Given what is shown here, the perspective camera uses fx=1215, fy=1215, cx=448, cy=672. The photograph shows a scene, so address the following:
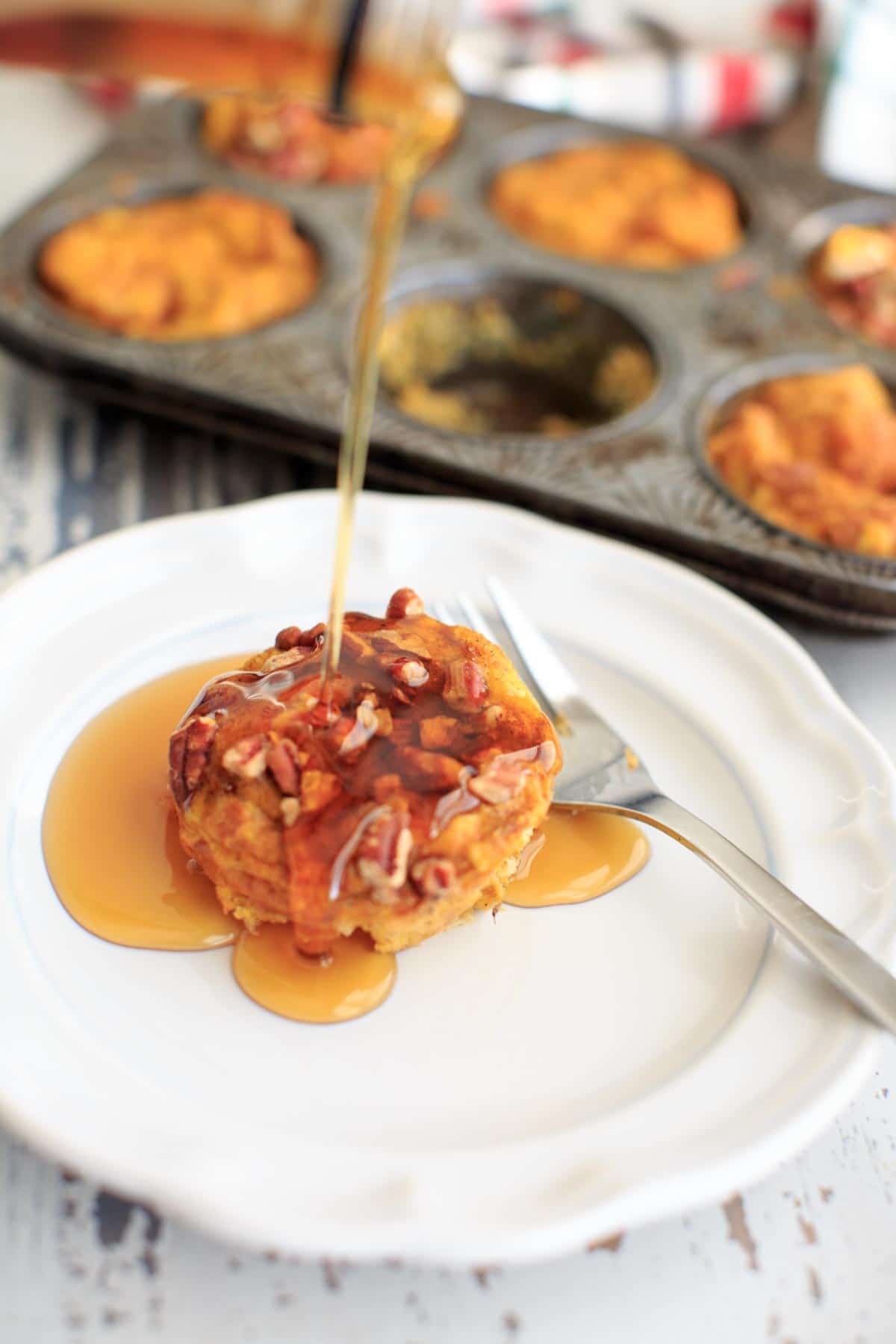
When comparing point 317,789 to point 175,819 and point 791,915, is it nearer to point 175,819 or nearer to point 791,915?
point 175,819

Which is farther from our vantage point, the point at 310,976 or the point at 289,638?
the point at 289,638

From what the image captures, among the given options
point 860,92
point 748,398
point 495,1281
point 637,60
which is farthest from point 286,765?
point 860,92

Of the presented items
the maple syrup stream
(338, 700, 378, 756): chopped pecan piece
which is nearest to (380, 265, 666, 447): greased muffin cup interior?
the maple syrup stream

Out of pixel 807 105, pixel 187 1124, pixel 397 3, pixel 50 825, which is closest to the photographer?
pixel 187 1124

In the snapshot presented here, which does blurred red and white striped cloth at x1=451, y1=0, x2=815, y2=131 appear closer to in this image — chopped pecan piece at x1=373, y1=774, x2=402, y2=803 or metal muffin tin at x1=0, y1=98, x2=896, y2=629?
metal muffin tin at x1=0, y1=98, x2=896, y2=629

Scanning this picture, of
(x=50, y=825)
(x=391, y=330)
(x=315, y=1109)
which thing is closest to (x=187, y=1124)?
(x=315, y=1109)

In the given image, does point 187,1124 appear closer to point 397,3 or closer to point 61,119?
point 397,3

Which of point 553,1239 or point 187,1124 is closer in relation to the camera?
point 553,1239
